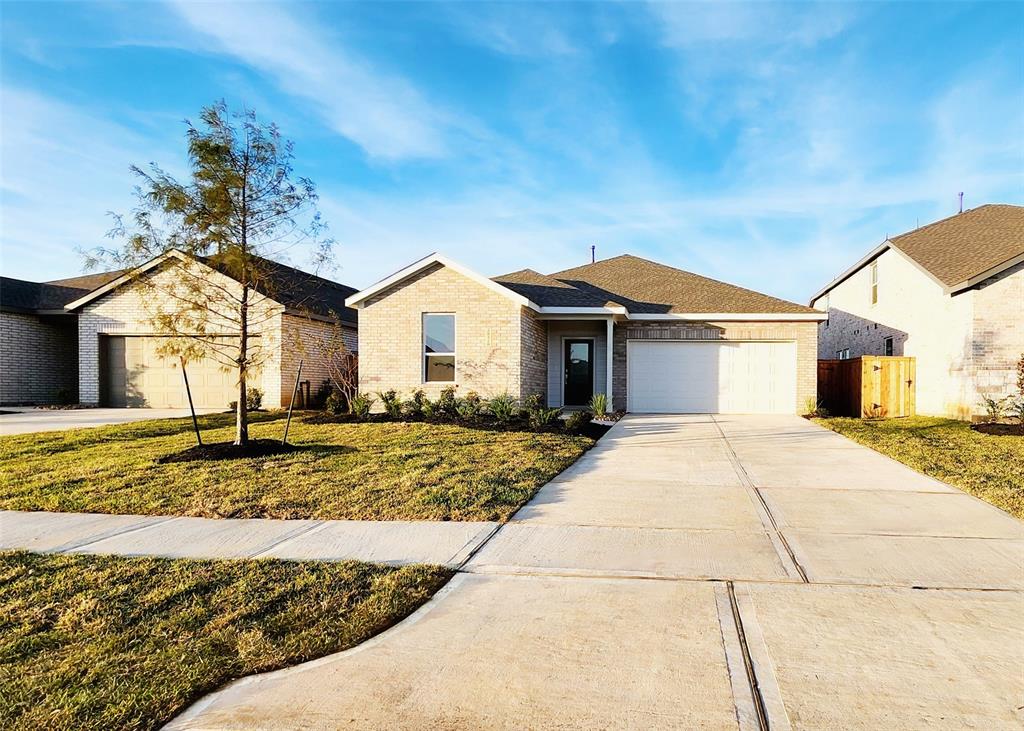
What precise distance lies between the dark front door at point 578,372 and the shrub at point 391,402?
218 inches

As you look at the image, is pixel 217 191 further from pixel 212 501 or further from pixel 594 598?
pixel 594 598

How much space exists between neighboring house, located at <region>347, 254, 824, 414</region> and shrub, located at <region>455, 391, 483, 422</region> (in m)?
0.38

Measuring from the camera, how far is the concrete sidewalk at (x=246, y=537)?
14.3 feet

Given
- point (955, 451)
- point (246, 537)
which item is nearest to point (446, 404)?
point (246, 537)

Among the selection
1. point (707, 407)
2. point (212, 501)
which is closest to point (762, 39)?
point (707, 407)

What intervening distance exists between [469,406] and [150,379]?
11.0 m

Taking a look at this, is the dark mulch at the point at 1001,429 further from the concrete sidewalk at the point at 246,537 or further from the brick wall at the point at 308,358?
the brick wall at the point at 308,358

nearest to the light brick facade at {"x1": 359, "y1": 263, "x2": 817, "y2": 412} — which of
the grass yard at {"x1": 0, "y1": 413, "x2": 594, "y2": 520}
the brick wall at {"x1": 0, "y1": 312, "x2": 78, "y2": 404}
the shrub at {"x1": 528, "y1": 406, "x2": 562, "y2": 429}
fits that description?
the shrub at {"x1": 528, "y1": 406, "x2": 562, "y2": 429}

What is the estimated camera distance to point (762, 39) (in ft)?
36.5

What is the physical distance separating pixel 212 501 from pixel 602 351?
13.1 meters

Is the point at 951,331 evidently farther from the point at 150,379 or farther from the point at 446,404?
the point at 150,379

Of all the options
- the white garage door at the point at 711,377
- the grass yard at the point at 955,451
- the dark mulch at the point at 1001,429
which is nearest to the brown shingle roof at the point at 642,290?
the white garage door at the point at 711,377

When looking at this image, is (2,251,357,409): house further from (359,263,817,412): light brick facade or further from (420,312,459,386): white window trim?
(420,312,459,386): white window trim

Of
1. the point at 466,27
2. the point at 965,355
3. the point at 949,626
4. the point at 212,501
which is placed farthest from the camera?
the point at 965,355
